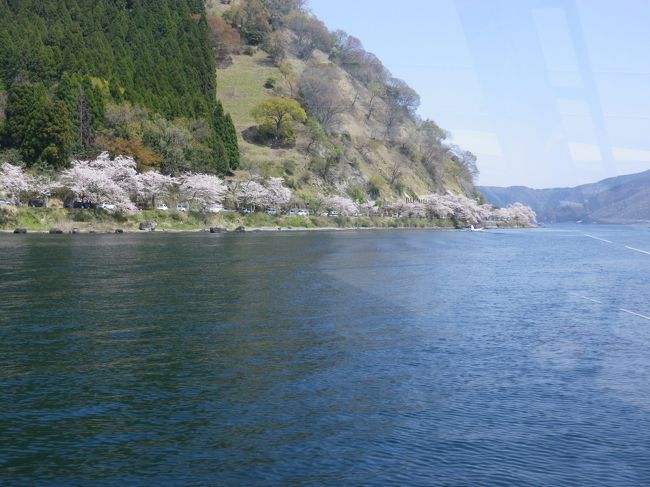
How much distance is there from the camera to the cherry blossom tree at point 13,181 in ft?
201

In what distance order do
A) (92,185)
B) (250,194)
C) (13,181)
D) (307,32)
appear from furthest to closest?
(307,32) → (250,194) → (92,185) → (13,181)

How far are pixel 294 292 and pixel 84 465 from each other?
18.7 meters

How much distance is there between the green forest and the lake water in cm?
4602

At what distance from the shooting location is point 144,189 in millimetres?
73000

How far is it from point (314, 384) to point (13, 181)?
56.9 meters

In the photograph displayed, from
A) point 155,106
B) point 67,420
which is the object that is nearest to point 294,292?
point 67,420

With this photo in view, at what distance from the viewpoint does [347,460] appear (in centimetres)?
1020

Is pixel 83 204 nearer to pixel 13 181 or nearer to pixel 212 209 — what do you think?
pixel 13 181

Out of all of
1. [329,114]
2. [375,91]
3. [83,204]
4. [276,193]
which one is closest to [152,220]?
[83,204]

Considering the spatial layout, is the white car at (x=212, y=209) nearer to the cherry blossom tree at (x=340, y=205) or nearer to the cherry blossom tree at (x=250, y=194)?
the cherry blossom tree at (x=250, y=194)

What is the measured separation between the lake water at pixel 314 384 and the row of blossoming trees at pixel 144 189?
3679cm

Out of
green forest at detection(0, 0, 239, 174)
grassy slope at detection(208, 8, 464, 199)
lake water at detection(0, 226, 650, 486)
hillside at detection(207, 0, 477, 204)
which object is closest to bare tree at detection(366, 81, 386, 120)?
hillside at detection(207, 0, 477, 204)

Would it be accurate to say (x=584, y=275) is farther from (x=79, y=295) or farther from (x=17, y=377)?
(x=17, y=377)

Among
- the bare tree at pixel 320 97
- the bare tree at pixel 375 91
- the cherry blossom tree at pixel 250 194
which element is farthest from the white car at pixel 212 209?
the bare tree at pixel 375 91
